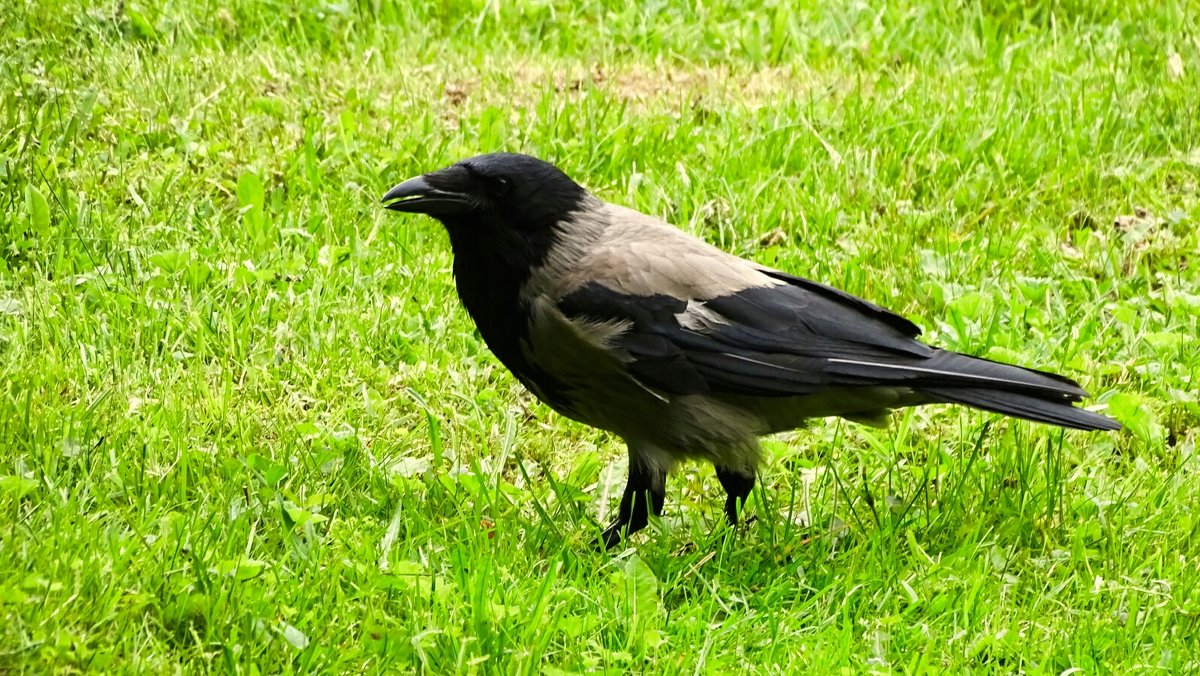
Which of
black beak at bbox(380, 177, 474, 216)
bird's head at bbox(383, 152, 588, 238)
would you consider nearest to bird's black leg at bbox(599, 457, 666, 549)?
bird's head at bbox(383, 152, 588, 238)

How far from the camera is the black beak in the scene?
446cm

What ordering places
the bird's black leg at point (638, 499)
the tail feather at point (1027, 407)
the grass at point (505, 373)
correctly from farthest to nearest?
the bird's black leg at point (638, 499)
the tail feather at point (1027, 407)
the grass at point (505, 373)

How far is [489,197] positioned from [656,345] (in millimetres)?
702

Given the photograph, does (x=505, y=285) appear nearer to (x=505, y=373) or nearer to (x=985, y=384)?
(x=505, y=373)

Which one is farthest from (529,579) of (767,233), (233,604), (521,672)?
(767,233)

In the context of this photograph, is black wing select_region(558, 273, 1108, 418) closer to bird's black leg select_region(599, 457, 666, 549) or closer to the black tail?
the black tail

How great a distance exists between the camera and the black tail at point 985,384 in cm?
448

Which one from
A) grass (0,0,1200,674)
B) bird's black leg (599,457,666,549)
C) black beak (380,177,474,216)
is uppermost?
black beak (380,177,474,216)

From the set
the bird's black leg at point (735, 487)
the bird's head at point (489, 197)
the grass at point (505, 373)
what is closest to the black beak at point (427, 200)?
the bird's head at point (489, 197)

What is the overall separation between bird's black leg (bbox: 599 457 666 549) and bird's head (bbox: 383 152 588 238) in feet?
2.71

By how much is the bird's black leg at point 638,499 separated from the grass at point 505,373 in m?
0.14

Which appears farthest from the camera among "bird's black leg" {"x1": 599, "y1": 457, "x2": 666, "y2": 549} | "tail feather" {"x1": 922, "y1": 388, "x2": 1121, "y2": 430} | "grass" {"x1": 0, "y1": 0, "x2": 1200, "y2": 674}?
"bird's black leg" {"x1": 599, "y1": 457, "x2": 666, "y2": 549}

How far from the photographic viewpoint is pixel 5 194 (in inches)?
220

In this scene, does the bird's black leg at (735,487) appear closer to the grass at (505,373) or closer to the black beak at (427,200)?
the grass at (505,373)
